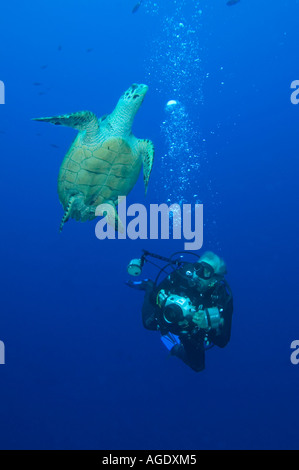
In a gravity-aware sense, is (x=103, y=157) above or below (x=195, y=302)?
above

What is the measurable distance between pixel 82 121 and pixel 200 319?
256cm

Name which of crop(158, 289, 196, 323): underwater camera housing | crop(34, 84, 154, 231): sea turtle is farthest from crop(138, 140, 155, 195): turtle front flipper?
crop(158, 289, 196, 323): underwater camera housing

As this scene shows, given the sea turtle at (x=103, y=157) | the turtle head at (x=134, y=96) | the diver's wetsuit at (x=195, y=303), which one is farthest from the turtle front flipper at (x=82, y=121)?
the diver's wetsuit at (x=195, y=303)

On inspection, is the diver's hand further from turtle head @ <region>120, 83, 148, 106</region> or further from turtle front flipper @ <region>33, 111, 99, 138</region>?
turtle head @ <region>120, 83, 148, 106</region>

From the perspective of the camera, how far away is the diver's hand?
10.5 ft

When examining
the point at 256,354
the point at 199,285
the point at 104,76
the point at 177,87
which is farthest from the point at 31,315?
the point at 177,87

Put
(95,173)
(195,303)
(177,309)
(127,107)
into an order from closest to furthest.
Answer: (177,309)
(195,303)
(127,107)
(95,173)

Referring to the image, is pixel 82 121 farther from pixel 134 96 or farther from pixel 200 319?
pixel 200 319

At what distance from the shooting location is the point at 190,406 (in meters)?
13.6

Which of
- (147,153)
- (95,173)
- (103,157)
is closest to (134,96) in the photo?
(147,153)

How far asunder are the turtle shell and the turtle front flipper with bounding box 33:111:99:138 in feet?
0.53

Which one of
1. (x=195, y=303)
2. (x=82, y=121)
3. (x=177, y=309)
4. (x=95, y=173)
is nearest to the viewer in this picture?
(x=177, y=309)

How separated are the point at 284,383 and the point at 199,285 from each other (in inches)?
570

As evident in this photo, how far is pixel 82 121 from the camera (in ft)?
12.4
